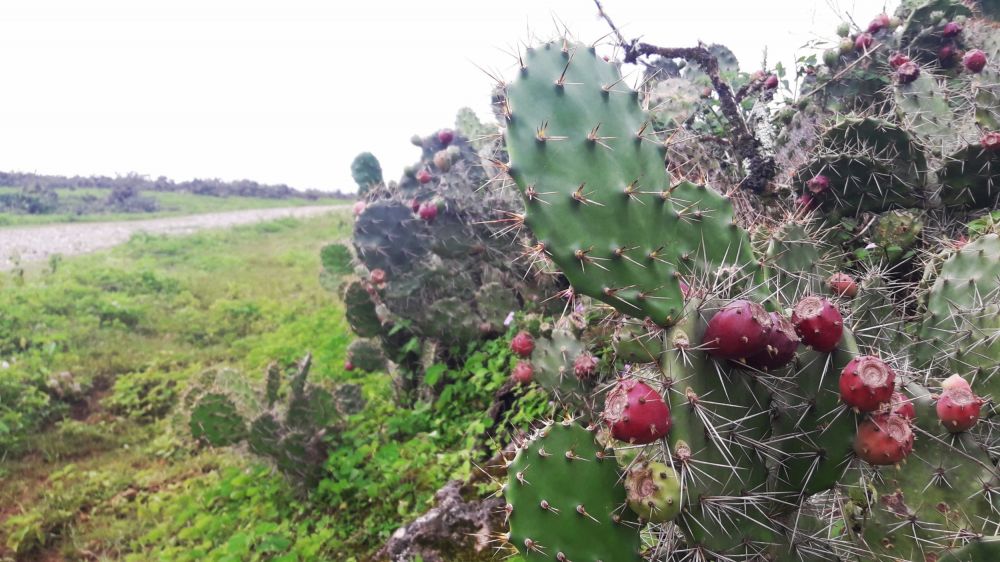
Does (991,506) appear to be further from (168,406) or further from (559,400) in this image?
(168,406)

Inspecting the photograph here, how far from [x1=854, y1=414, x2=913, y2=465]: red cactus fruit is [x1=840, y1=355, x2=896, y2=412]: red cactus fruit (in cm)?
3

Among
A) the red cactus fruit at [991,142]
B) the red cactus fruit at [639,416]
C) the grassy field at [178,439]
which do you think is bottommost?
the grassy field at [178,439]

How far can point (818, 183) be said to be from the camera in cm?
233

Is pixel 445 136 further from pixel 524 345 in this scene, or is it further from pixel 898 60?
pixel 898 60

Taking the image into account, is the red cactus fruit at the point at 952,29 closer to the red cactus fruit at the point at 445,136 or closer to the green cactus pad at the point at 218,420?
the red cactus fruit at the point at 445,136

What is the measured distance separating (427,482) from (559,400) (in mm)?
1087

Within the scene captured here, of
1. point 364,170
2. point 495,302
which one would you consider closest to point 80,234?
point 364,170

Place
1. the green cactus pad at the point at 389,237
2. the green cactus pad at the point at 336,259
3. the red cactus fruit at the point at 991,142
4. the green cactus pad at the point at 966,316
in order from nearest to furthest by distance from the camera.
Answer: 1. the green cactus pad at the point at 966,316
2. the red cactus fruit at the point at 991,142
3. the green cactus pad at the point at 389,237
4. the green cactus pad at the point at 336,259

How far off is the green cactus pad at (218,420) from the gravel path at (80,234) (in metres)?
7.97

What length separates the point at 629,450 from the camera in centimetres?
131

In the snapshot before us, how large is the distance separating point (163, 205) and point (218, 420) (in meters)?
19.0

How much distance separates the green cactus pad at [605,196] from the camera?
1.32m

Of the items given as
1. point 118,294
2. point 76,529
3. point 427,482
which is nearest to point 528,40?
point 427,482

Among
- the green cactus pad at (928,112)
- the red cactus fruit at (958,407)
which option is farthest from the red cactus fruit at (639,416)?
the green cactus pad at (928,112)
